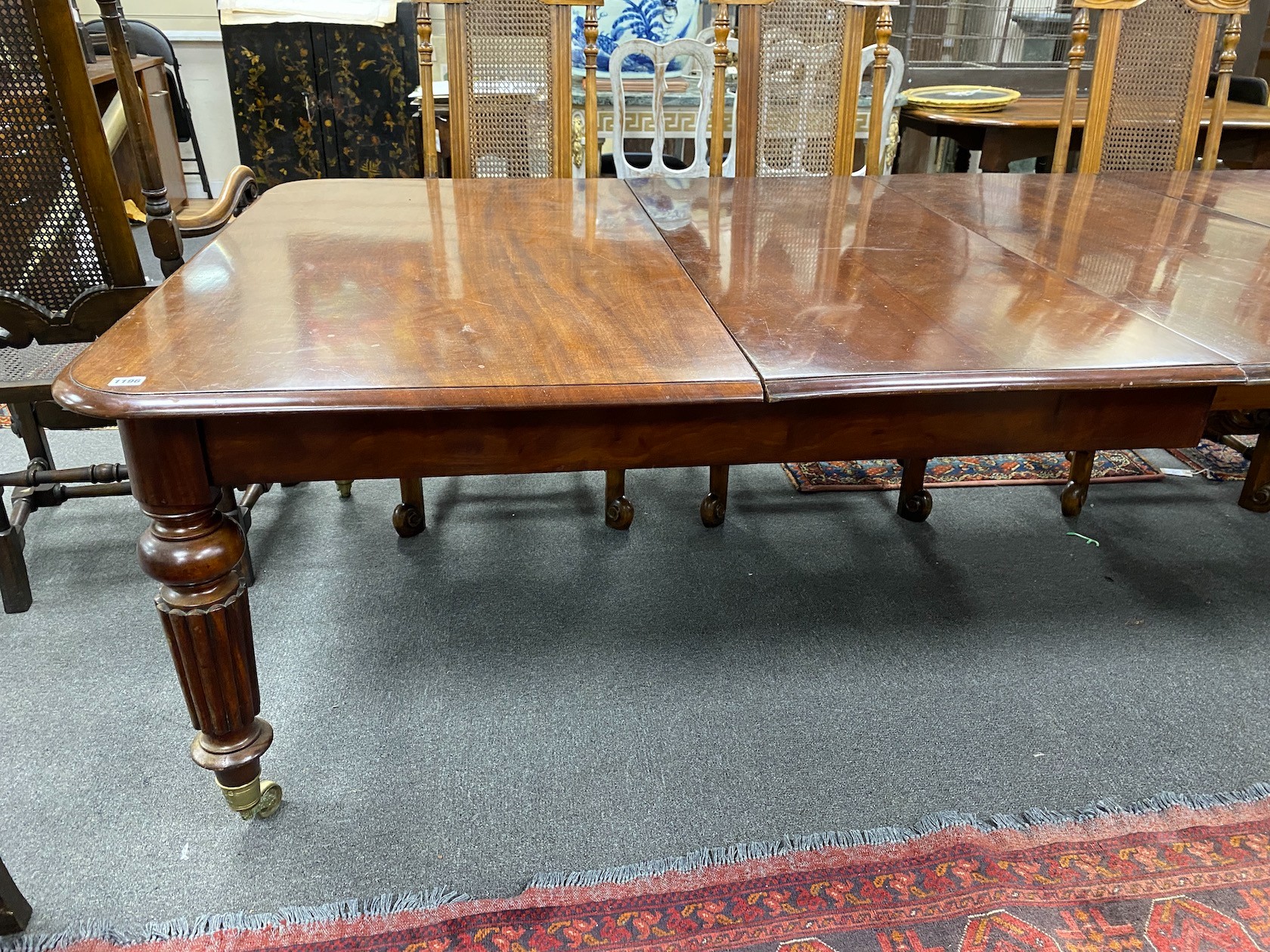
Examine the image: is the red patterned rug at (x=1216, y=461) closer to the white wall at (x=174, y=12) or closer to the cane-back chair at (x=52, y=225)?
the cane-back chair at (x=52, y=225)

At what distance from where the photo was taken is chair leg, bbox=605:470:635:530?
191 cm

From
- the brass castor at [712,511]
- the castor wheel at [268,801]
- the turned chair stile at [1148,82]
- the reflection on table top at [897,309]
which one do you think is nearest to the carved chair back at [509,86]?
the reflection on table top at [897,309]

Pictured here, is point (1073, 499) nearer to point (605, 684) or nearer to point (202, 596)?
point (605, 684)

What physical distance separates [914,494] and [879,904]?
1039 mm

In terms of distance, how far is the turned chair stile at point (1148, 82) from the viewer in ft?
6.98

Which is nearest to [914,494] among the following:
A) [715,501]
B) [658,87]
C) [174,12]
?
[715,501]

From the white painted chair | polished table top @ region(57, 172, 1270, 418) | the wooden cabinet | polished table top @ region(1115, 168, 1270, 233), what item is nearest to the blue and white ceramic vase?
the wooden cabinet

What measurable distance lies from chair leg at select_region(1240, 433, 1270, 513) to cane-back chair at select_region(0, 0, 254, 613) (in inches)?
90.3

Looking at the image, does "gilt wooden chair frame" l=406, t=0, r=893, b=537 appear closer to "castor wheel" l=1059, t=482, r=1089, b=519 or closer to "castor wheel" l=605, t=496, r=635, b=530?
"castor wheel" l=605, t=496, r=635, b=530

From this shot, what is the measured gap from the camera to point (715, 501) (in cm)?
194

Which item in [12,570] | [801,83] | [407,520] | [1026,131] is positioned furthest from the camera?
[1026,131]

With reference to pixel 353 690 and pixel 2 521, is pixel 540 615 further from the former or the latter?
pixel 2 521

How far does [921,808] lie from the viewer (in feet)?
4.16

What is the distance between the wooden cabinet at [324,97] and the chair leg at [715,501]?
277 cm
